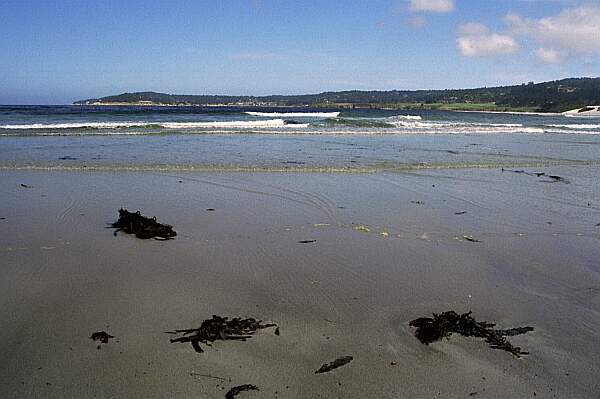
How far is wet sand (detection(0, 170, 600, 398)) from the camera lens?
3467 millimetres

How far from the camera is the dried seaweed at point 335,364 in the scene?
3545mm

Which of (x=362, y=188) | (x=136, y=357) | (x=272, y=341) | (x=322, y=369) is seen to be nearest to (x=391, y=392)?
(x=322, y=369)

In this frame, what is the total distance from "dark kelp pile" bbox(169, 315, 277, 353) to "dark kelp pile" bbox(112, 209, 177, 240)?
2793 mm

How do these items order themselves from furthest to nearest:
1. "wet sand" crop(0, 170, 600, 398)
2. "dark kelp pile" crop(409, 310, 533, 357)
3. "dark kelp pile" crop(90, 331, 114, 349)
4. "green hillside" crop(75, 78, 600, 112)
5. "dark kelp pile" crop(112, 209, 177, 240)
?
1. "green hillside" crop(75, 78, 600, 112)
2. "dark kelp pile" crop(112, 209, 177, 240)
3. "dark kelp pile" crop(409, 310, 533, 357)
4. "dark kelp pile" crop(90, 331, 114, 349)
5. "wet sand" crop(0, 170, 600, 398)

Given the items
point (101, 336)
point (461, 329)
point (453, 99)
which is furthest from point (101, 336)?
point (453, 99)

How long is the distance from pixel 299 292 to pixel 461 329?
1590 millimetres

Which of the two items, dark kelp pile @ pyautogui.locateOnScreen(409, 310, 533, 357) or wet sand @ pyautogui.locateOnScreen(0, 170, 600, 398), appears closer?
wet sand @ pyautogui.locateOnScreen(0, 170, 600, 398)

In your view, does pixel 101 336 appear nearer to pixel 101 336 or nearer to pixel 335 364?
pixel 101 336

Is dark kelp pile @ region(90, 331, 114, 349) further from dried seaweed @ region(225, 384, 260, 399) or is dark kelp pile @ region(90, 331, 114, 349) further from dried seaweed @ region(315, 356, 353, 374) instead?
dried seaweed @ region(315, 356, 353, 374)

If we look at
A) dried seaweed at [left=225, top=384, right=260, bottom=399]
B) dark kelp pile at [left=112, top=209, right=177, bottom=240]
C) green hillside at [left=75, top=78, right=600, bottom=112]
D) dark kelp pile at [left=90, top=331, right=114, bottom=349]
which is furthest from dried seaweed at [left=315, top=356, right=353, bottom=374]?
green hillside at [left=75, top=78, right=600, bottom=112]

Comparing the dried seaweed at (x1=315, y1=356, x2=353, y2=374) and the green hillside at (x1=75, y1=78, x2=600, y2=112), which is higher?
the green hillside at (x1=75, y1=78, x2=600, y2=112)

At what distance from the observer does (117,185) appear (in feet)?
35.1

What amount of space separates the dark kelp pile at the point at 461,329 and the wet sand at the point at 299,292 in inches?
3.1

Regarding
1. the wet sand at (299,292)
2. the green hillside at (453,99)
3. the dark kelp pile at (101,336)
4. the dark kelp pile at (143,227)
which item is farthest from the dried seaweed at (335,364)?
the green hillside at (453,99)
